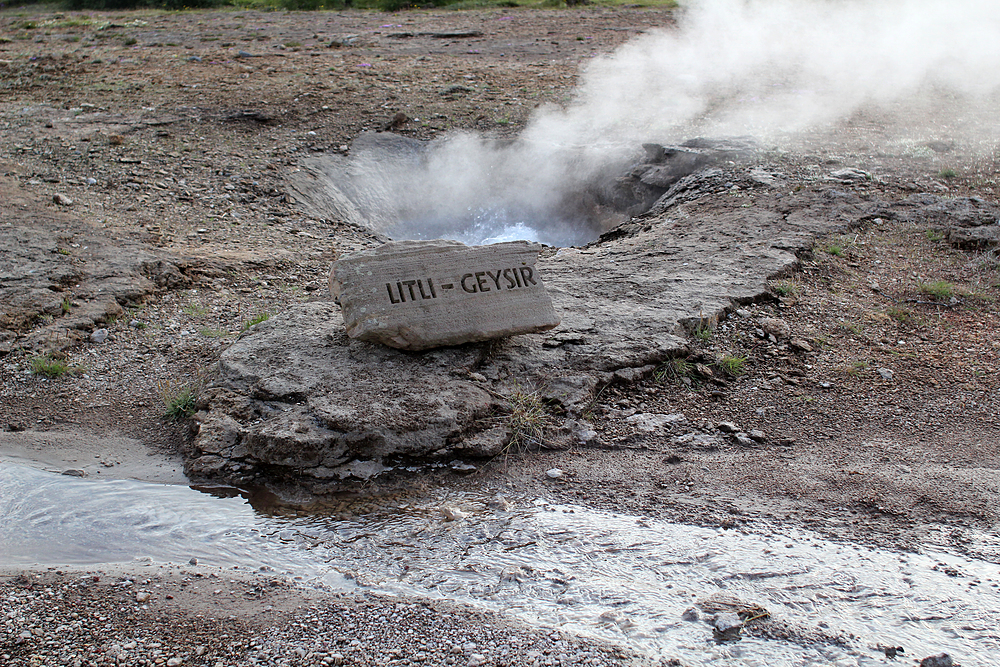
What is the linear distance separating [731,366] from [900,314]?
1.24m

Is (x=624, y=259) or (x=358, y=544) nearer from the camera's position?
(x=358, y=544)

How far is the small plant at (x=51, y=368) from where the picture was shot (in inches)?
167

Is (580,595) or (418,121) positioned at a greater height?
(418,121)

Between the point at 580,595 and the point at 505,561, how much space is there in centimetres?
31

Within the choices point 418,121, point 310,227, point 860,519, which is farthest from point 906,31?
point 860,519

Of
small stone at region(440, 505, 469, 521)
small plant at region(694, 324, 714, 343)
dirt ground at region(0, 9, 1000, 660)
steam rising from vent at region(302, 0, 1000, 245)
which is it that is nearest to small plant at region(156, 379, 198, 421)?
dirt ground at region(0, 9, 1000, 660)

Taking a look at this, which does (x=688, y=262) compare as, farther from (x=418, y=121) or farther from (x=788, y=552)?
(x=418, y=121)

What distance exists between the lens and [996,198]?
584 centimetres

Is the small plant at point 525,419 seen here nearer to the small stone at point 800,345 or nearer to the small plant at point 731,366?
the small plant at point 731,366

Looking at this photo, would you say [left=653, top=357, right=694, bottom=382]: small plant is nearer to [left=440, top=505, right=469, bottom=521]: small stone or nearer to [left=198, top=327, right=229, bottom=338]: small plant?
[left=440, top=505, right=469, bottom=521]: small stone

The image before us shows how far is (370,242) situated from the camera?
6.07 m

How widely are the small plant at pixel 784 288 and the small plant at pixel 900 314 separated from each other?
52 cm

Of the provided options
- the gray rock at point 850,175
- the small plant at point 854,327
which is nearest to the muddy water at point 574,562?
the small plant at point 854,327

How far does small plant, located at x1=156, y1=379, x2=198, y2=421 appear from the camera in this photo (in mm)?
3902
